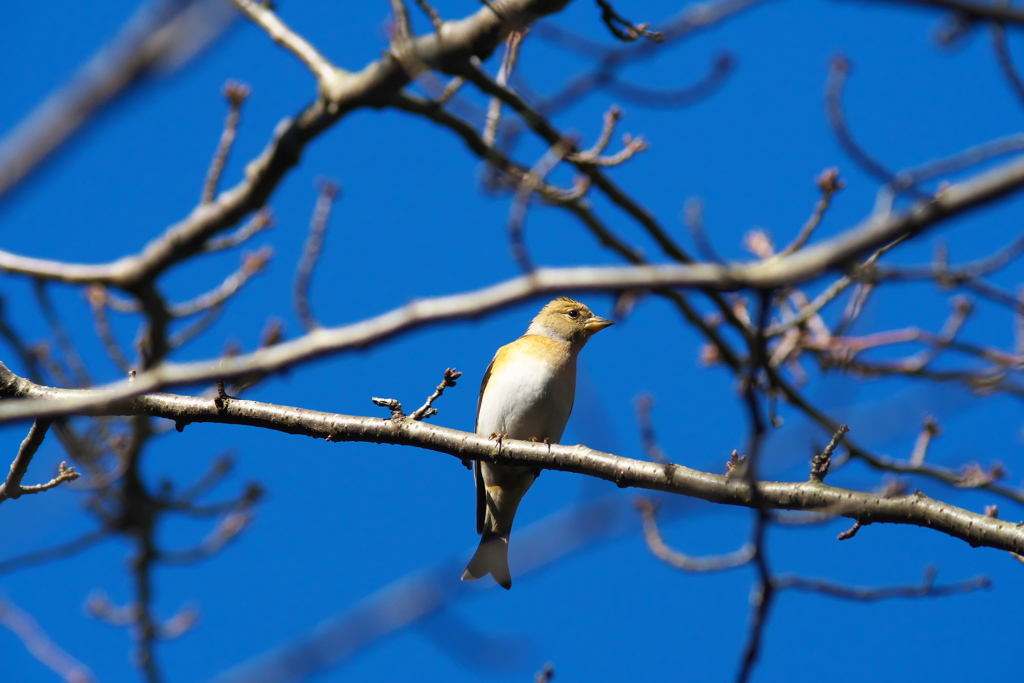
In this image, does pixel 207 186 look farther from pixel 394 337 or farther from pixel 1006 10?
pixel 1006 10

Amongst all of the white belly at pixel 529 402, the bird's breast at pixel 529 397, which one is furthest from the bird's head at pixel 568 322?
the white belly at pixel 529 402

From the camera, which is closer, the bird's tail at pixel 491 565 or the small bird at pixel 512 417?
the bird's tail at pixel 491 565

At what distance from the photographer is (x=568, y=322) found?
7832 mm

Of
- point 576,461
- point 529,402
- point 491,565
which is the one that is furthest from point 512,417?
point 576,461

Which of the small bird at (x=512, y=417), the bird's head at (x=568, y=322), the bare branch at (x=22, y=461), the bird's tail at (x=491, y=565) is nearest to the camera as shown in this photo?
the bare branch at (x=22, y=461)

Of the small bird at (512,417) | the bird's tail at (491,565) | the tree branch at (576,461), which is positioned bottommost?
the tree branch at (576,461)

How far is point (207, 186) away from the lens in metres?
4.51

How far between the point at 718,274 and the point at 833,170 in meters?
4.30

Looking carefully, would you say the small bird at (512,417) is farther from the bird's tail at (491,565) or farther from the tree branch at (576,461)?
the tree branch at (576,461)

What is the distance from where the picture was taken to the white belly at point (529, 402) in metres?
6.67

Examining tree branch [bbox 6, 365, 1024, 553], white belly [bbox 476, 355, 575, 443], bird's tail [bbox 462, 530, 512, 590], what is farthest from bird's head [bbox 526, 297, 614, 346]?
tree branch [bbox 6, 365, 1024, 553]

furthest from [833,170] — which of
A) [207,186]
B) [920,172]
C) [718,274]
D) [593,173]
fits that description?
[718,274]

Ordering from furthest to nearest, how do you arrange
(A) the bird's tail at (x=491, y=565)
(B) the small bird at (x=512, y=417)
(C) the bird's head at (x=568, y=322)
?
(C) the bird's head at (x=568, y=322)
(B) the small bird at (x=512, y=417)
(A) the bird's tail at (x=491, y=565)

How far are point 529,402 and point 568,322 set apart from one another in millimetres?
1400
